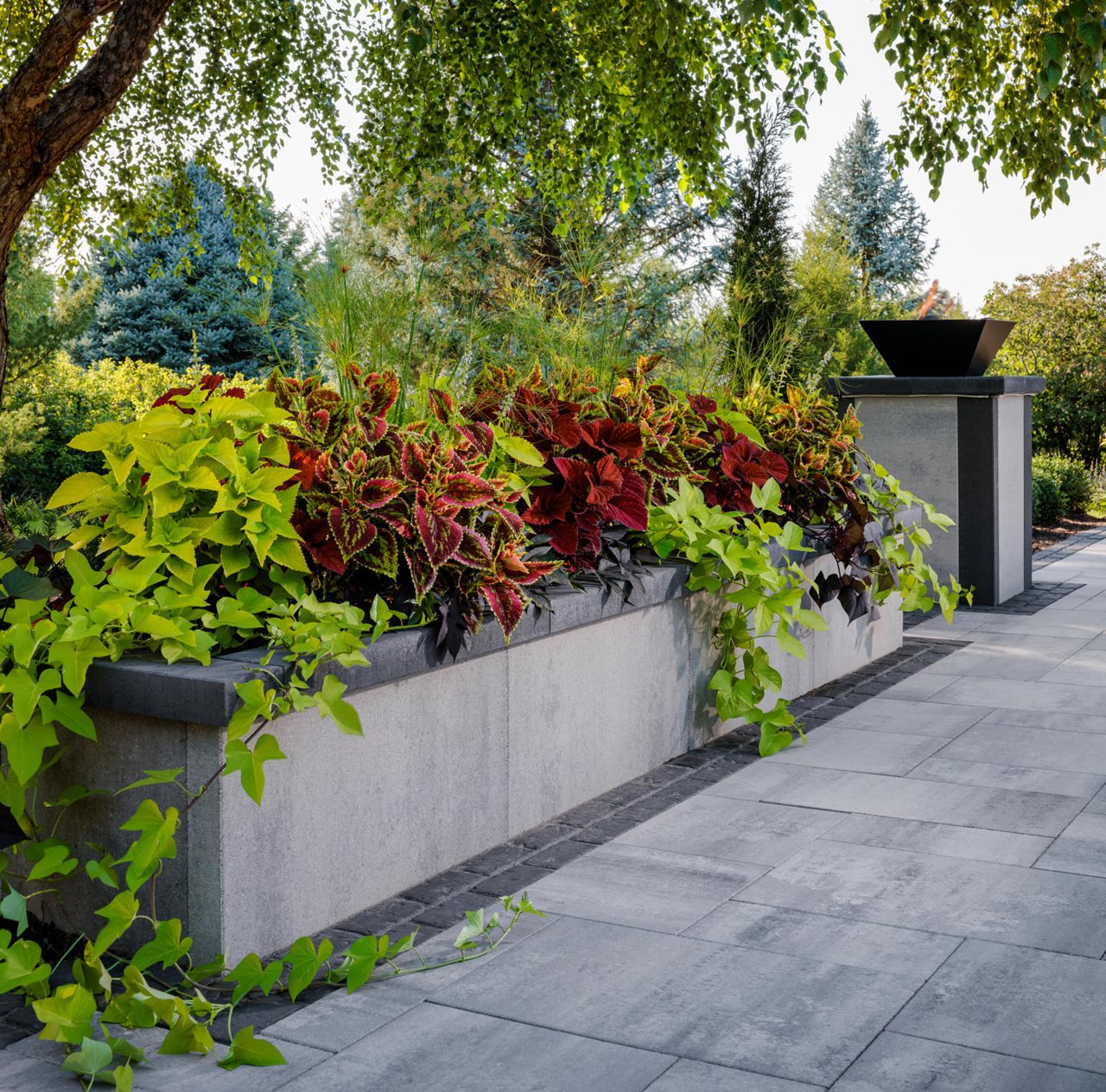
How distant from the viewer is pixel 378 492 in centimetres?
298

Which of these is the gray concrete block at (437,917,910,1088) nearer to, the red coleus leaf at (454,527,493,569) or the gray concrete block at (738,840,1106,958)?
the gray concrete block at (738,840,1106,958)

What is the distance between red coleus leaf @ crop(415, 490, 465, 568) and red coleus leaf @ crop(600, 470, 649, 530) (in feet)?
A: 2.84

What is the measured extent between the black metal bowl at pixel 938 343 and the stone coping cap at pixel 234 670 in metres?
4.73

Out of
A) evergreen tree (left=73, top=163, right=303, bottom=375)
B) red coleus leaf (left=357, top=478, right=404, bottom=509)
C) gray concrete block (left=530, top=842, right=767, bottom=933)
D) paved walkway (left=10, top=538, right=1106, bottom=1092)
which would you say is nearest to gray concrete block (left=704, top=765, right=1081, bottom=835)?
paved walkway (left=10, top=538, right=1106, bottom=1092)

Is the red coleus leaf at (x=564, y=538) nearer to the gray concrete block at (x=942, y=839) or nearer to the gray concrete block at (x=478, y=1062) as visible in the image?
the gray concrete block at (x=942, y=839)

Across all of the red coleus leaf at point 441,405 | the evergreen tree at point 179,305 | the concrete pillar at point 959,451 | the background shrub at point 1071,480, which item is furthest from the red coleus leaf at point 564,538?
the evergreen tree at point 179,305

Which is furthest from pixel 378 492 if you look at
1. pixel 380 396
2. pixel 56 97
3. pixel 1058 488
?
pixel 1058 488

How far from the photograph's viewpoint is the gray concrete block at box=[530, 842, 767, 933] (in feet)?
9.26

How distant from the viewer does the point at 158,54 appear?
9562 millimetres

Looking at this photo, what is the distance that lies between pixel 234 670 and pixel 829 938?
1.42 metres

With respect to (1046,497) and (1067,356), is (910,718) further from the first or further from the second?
(1067,356)

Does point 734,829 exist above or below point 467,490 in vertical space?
below

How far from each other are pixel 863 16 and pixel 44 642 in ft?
22.8

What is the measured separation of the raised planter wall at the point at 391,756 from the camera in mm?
2535
